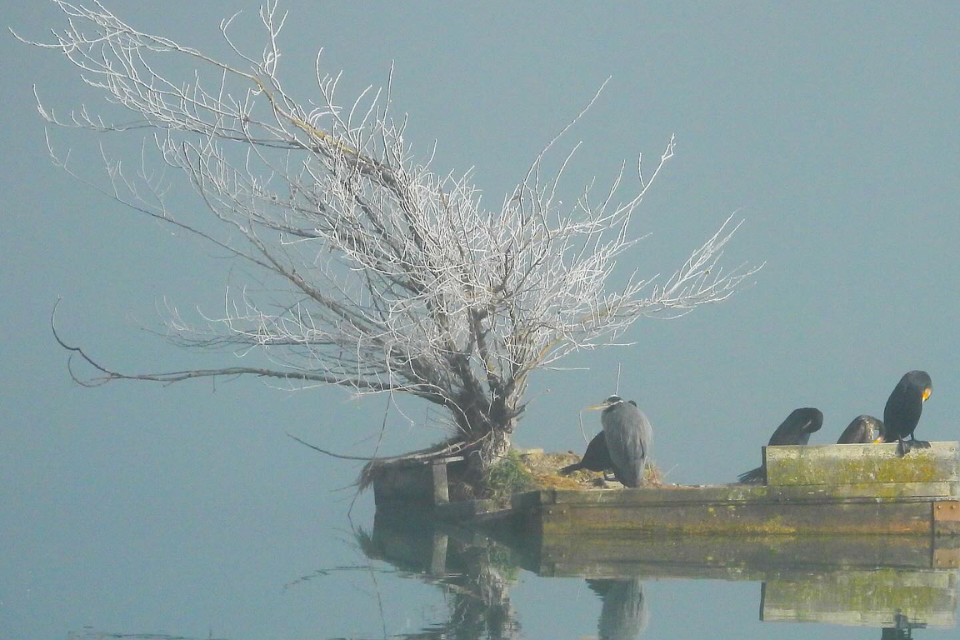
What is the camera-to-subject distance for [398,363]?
1070 centimetres

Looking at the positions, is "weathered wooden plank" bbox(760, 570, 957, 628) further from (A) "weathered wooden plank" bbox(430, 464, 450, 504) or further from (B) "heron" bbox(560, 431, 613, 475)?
(A) "weathered wooden plank" bbox(430, 464, 450, 504)

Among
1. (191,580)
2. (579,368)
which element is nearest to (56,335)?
(191,580)

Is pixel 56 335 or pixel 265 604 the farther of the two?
pixel 56 335

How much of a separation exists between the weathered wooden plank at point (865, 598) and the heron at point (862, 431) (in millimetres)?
3071

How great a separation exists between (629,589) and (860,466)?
115 inches

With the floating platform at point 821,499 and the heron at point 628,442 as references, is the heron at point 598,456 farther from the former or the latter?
the floating platform at point 821,499

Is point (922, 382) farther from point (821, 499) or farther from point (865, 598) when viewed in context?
point (865, 598)

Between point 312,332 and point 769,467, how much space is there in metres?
4.51

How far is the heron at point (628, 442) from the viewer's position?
995 cm

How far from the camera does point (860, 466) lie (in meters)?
8.91

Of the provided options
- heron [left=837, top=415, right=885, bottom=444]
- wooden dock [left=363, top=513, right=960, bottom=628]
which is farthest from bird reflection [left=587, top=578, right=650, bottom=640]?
heron [left=837, top=415, right=885, bottom=444]

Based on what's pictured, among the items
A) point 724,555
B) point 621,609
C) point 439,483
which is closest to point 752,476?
point 724,555

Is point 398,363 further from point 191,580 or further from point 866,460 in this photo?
point 866,460

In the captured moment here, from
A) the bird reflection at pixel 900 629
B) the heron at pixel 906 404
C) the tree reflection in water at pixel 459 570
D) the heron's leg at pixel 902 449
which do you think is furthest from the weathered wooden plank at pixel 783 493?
the bird reflection at pixel 900 629
